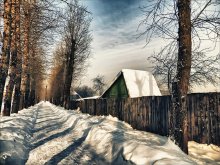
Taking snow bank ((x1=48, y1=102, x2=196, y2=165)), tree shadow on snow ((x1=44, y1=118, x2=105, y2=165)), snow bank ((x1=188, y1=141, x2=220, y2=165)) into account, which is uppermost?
snow bank ((x1=48, y1=102, x2=196, y2=165))

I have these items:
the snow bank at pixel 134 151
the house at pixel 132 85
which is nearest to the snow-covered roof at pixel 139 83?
the house at pixel 132 85

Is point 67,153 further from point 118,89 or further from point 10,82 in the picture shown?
point 118,89

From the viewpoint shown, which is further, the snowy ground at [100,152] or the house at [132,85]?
the house at [132,85]

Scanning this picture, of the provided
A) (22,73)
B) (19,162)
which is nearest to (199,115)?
(19,162)

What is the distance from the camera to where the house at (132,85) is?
89.1 feet

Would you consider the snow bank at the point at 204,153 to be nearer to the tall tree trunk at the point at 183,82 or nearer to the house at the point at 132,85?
the tall tree trunk at the point at 183,82

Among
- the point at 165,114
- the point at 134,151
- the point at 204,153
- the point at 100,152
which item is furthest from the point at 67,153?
the point at 165,114

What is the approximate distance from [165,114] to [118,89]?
18662 mm

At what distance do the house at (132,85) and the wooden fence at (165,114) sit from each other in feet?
31.0

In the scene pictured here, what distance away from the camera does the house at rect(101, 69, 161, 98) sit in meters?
27.2

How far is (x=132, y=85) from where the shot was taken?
2738 centimetres

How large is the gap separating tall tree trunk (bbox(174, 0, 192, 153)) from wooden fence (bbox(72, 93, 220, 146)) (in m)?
1.87

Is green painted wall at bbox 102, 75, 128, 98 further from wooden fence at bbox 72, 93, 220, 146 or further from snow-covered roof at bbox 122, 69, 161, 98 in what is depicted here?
wooden fence at bbox 72, 93, 220, 146

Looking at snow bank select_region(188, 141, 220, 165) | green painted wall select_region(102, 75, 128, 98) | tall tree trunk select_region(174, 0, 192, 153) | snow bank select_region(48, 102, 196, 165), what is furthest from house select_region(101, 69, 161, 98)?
tall tree trunk select_region(174, 0, 192, 153)
